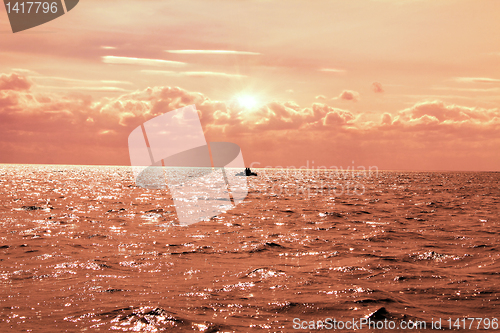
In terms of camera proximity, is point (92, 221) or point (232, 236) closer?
point (232, 236)

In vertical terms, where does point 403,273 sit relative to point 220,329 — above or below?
below

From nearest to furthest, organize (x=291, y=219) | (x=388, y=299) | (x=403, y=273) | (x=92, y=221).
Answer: (x=388, y=299) < (x=403, y=273) < (x=92, y=221) < (x=291, y=219)

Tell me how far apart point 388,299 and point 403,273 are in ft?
8.62

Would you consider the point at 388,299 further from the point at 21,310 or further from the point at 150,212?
the point at 150,212

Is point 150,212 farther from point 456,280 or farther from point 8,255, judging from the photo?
point 456,280

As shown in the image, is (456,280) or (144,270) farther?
(144,270)

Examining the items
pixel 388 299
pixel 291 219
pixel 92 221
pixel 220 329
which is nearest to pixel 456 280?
pixel 388 299

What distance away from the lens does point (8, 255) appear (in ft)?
43.2

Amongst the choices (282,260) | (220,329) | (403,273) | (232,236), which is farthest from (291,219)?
(220,329)

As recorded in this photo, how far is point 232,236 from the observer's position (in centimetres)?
1731

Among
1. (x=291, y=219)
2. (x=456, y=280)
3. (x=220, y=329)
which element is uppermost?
(x=220, y=329)

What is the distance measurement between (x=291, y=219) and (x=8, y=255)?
15.9m

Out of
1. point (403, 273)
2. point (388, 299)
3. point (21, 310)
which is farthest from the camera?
point (403, 273)

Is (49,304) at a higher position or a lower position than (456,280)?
higher
